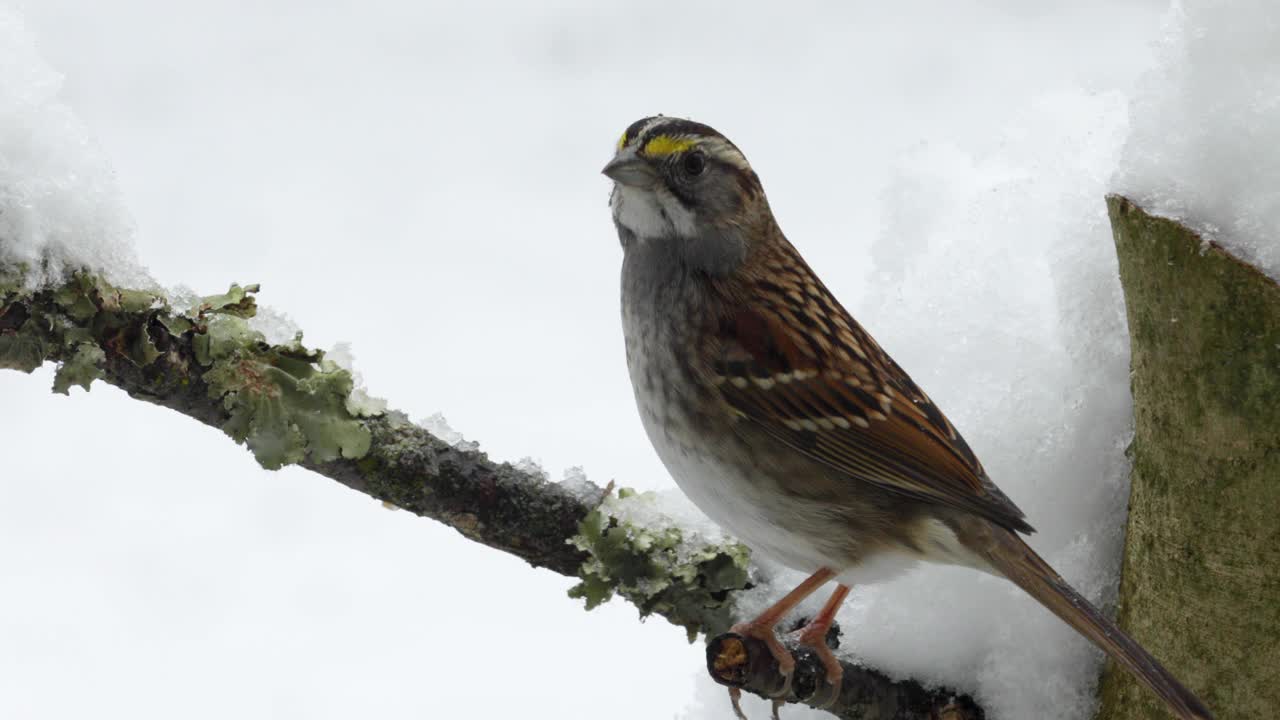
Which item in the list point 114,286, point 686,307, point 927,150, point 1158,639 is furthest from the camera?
point 927,150

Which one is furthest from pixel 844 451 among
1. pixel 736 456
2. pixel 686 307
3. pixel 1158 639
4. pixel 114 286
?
pixel 114 286

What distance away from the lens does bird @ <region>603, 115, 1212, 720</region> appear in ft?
5.28

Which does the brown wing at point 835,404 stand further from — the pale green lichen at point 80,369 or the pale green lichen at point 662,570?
the pale green lichen at point 80,369

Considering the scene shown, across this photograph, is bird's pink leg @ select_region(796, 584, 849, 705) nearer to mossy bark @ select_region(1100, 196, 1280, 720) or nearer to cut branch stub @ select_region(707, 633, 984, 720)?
Answer: cut branch stub @ select_region(707, 633, 984, 720)

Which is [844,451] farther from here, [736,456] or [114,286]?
[114,286]

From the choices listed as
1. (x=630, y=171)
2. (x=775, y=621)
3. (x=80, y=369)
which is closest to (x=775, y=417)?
(x=775, y=621)

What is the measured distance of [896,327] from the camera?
77.3 inches

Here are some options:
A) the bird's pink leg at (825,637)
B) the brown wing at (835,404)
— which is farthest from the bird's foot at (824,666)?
the brown wing at (835,404)

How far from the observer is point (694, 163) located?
1704mm

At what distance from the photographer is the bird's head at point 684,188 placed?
167 centimetres

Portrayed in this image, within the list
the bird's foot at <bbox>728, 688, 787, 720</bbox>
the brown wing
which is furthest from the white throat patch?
the bird's foot at <bbox>728, 688, 787, 720</bbox>

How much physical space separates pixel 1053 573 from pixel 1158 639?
0.61 feet

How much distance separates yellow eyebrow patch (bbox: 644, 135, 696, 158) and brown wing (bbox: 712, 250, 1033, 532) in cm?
22

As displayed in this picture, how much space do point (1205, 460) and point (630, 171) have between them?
0.81 metres
